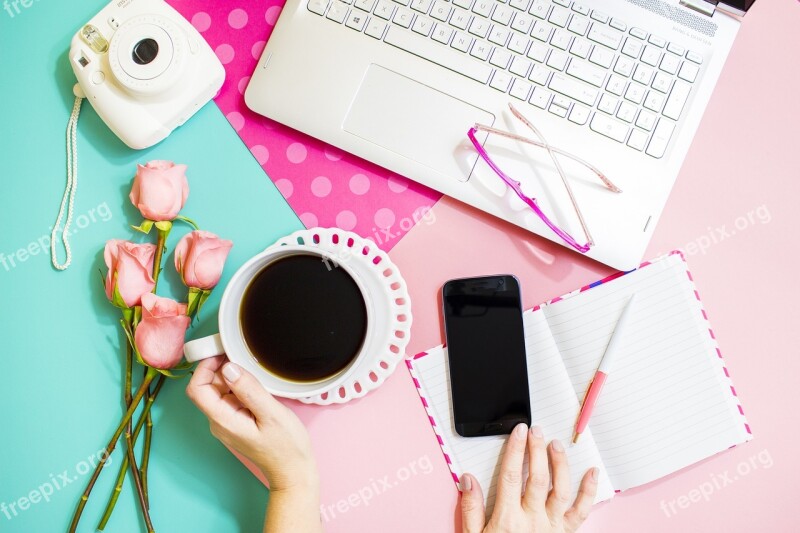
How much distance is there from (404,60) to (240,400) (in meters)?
0.46

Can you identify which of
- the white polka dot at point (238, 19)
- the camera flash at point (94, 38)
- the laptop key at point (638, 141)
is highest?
the laptop key at point (638, 141)

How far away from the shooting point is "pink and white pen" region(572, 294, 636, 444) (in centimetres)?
75

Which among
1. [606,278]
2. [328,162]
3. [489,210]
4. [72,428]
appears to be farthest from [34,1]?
[606,278]

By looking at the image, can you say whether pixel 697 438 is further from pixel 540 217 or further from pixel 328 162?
pixel 328 162

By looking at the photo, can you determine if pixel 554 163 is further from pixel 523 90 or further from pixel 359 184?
pixel 359 184

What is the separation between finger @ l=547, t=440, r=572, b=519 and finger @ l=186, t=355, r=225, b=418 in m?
0.42

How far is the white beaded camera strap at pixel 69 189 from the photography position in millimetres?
824

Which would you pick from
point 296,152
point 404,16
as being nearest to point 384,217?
point 296,152

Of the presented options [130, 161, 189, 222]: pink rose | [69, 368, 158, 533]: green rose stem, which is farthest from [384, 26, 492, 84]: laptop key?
[69, 368, 158, 533]: green rose stem

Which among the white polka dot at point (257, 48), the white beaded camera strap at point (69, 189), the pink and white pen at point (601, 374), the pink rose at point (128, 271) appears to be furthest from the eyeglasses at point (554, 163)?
the white beaded camera strap at point (69, 189)

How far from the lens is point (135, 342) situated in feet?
2.38

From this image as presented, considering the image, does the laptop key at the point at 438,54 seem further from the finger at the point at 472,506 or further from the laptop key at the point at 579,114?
the finger at the point at 472,506

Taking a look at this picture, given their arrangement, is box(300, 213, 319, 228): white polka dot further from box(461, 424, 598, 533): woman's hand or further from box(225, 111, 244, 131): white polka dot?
box(461, 424, 598, 533): woman's hand

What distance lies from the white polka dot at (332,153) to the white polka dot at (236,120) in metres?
0.13
